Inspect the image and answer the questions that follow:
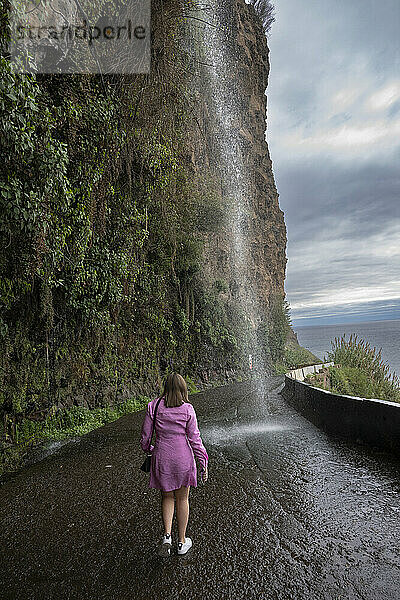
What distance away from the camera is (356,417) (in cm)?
787

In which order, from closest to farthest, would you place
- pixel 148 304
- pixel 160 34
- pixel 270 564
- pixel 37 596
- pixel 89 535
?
pixel 37 596 < pixel 270 564 < pixel 89 535 < pixel 160 34 < pixel 148 304

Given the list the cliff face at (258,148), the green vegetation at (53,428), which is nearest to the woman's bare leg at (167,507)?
the green vegetation at (53,428)

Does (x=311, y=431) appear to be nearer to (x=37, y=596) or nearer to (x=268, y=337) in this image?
(x=37, y=596)

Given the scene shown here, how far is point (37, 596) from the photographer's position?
3336mm

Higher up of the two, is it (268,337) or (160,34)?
(160,34)

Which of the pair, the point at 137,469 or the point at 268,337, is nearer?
the point at 137,469

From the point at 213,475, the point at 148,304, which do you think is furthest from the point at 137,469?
the point at 148,304

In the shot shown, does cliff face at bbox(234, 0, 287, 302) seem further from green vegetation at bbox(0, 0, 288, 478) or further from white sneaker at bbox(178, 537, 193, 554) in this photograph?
white sneaker at bbox(178, 537, 193, 554)

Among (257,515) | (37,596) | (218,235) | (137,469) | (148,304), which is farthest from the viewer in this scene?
(218,235)

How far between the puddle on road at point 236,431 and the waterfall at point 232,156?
1417 cm

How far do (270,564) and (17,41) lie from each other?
24.3ft

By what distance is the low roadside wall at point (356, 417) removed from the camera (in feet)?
21.9

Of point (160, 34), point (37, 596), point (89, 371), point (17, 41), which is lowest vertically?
point (37, 596)

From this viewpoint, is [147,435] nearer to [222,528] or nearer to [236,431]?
[222,528]
